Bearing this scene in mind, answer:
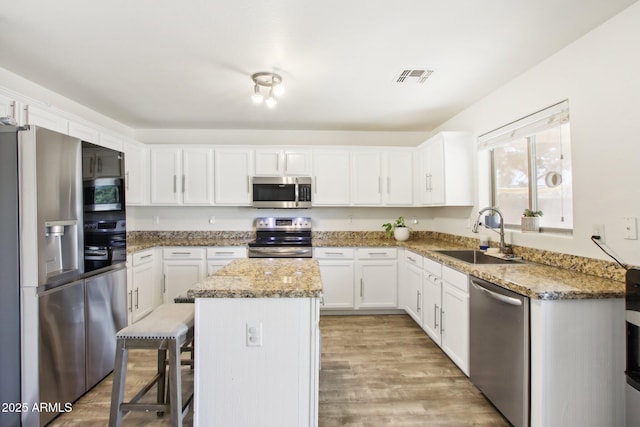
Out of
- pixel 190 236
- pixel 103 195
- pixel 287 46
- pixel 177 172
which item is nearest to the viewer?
pixel 287 46

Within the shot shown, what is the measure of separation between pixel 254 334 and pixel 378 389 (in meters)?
1.16

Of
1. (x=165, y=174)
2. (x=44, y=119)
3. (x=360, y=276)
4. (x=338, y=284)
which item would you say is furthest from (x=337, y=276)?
(x=44, y=119)

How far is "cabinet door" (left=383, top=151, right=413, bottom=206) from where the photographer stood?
3.94m

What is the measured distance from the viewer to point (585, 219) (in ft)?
6.25

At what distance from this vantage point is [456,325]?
2328mm

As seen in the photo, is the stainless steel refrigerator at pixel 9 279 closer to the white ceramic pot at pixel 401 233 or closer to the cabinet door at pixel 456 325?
the cabinet door at pixel 456 325

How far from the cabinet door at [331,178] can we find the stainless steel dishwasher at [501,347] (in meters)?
2.10

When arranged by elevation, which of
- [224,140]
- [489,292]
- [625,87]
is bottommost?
[489,292]

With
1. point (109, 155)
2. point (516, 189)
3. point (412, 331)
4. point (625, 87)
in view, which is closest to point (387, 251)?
point (412, 331)

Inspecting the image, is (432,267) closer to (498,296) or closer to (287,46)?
(498,296)

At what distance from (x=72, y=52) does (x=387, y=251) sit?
3.42m

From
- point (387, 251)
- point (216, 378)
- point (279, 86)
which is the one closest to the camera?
point (216, 378)

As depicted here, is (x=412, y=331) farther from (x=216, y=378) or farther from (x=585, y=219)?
(x=216, y=378)

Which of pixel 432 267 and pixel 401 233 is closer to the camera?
pixel 432 267
